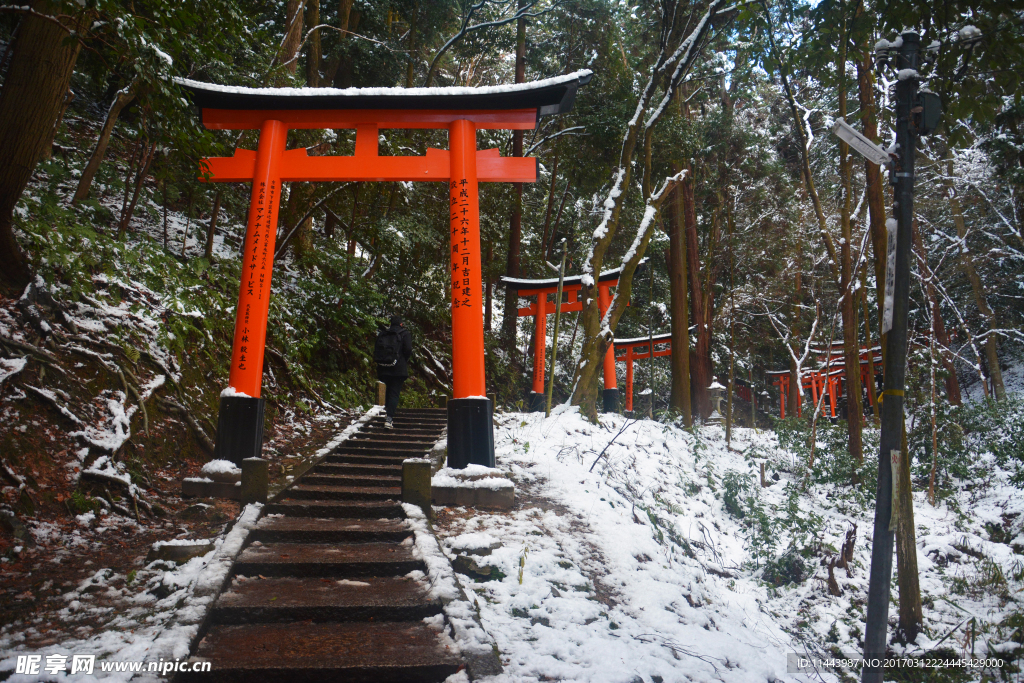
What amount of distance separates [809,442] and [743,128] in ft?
37.9

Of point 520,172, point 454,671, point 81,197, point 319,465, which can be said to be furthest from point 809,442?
point 81,197

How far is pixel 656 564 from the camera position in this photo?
5.60 m

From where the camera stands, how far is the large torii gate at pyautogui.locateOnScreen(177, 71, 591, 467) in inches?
257

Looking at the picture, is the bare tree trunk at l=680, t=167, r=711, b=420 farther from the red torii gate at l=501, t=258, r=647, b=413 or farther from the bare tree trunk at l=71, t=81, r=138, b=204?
the bare tree trunk at l=71, t=81, r=138, b=204

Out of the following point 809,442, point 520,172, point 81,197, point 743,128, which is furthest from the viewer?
point 743,128

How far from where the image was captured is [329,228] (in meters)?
15.6

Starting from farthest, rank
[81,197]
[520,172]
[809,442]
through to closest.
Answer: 1. [809,442]
2. [81,197]
3. [520,172]

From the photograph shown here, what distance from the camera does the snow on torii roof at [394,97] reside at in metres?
6.86

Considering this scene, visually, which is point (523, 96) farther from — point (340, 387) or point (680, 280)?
point (680, 280)

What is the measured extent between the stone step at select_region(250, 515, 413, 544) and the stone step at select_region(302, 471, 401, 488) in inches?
41.6

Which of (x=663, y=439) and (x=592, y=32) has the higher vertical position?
(x=592, y=32)

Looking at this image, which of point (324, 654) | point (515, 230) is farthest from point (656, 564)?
point (515, 230)

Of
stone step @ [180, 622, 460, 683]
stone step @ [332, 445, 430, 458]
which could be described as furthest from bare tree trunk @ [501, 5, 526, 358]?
stone step @ [180, 622, 460, 683]

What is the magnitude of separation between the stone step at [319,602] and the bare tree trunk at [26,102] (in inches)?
177
